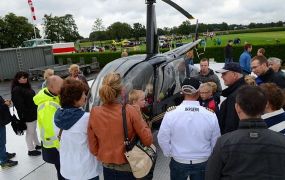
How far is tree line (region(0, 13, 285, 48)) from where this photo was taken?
5481 centimetres

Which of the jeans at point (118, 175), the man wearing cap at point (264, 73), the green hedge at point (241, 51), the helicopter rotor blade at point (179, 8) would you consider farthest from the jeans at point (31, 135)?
the green hedge at point (241, 51)

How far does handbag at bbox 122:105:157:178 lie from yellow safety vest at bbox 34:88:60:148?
4.28 ft

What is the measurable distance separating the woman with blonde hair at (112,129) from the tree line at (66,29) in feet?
97.1

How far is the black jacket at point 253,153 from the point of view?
1930 millimetres

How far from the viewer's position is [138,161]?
110 inches

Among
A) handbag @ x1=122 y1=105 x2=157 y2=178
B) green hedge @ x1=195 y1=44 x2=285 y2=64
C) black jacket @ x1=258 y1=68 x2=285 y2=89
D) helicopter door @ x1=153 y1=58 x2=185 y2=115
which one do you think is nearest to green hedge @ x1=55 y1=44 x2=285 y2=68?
green hedge @ x1=195 y1=44 x2=285 y2=64

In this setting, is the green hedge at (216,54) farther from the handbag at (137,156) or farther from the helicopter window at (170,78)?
the handbag at (137,156)

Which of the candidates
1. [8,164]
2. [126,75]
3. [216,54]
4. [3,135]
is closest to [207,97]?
[126,75]

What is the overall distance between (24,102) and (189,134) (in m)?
3.62

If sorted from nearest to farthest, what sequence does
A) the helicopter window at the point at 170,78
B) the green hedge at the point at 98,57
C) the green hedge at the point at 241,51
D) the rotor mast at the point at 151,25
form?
the helicopter window at the point at 170,78 → the rotor mast at the point at 151,25 → the green hedge at the point at 241,51 → the green hedge at the point at 98,57

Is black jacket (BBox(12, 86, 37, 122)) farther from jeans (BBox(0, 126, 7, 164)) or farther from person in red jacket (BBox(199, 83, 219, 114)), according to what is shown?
person in red jacket (BBox(199, 83, 219, 114))

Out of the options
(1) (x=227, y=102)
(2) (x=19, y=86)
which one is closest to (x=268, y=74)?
(1) (x=227, y=102)

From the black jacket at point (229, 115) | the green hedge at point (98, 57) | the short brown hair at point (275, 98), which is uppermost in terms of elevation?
the short brown hair at point (275, 98)

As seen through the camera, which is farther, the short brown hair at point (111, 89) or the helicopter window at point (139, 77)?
the helicopter window at point (139, 77)
